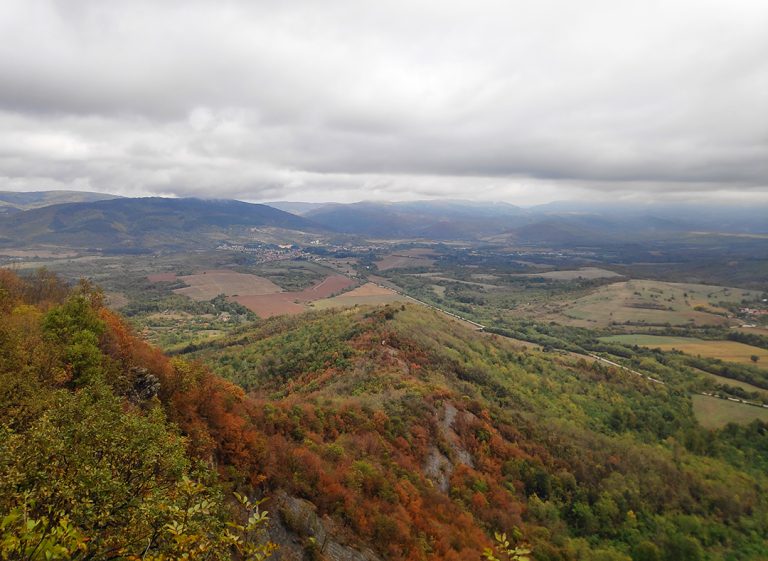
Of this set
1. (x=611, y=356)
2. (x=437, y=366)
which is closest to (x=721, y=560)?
(x=437, y=366)

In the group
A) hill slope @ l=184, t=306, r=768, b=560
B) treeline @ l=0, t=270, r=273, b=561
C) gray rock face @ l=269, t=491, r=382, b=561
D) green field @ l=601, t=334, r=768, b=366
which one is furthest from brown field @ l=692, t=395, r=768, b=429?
treeline @ l=0, t=270, r=273, b=561

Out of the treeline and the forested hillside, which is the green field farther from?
the treeline

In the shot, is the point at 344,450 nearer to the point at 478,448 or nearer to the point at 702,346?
the point at 478,448

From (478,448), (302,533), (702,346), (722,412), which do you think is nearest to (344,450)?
(302,533)

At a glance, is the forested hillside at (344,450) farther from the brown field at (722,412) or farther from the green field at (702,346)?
the green field at (702,346)

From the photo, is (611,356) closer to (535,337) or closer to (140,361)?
(535,337)

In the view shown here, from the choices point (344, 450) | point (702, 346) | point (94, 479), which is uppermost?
point (94, 479)
